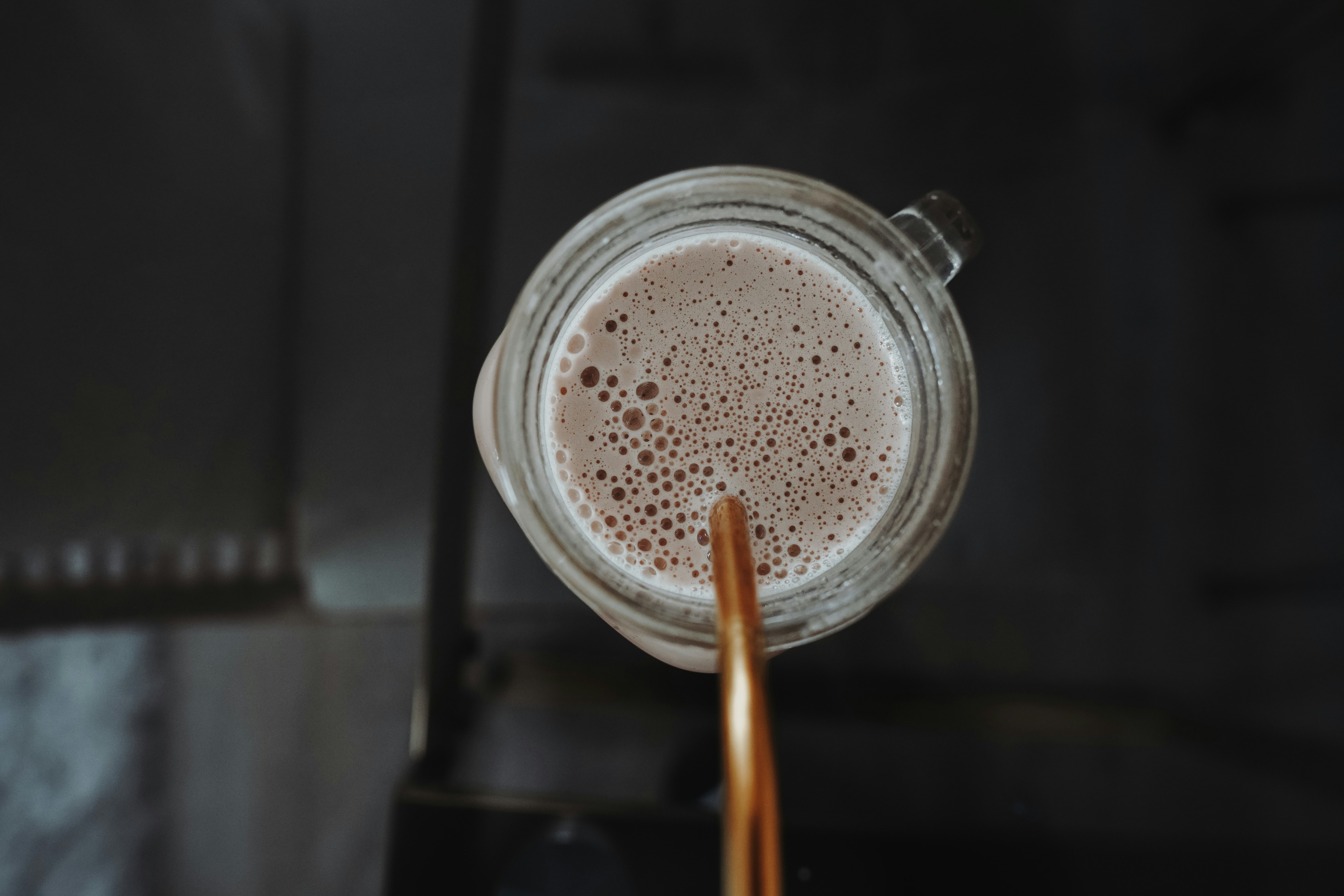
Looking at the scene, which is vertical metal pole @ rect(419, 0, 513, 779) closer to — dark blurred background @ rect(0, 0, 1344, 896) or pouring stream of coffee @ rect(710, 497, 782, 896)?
dark blurred background @ rect(0, 0, 1344, 896)

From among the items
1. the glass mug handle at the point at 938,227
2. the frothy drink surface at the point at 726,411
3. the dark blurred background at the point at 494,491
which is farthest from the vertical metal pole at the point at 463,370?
the glass mug handle at the point at 938,227

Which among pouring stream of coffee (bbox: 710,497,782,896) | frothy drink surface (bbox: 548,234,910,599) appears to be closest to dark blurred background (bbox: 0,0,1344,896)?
frothy drink surface (bbox: 548,234,910,599)

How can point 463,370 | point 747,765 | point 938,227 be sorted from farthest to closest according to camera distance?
point 463,370 → point 938,227 → point 747,765

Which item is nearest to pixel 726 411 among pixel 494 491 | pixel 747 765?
pixel 747 765

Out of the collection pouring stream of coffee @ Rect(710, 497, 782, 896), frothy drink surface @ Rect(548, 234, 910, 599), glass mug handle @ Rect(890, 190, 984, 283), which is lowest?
pouring stream of coffee @ Rect(710, 497, 782, 896)

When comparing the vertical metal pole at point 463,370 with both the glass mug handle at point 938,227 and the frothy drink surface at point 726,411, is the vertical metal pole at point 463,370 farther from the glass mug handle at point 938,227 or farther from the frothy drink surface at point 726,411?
the glass mug handle at point 938,227

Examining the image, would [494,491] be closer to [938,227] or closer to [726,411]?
[726,411]
